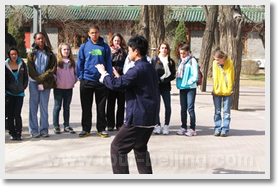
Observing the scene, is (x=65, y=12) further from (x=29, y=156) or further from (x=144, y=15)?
(x=29, y=156)

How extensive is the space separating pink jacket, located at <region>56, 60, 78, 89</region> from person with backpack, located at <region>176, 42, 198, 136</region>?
2088 mm

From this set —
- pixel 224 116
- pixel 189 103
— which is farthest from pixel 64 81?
pixel 224 116

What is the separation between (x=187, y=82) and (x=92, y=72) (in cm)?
188

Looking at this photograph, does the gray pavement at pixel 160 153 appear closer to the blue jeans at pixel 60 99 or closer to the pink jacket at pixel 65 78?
the blue jeans at pixel 60 99

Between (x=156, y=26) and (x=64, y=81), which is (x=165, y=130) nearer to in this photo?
(x=64, y=81)

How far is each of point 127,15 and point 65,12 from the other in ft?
21.5

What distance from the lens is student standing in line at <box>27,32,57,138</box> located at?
332 inches

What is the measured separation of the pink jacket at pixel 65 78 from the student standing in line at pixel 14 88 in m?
0.69

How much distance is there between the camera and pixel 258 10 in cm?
3859

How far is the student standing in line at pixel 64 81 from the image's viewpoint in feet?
29.2

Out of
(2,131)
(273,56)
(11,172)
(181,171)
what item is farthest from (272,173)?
(2,131)

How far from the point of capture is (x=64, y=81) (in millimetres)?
8898

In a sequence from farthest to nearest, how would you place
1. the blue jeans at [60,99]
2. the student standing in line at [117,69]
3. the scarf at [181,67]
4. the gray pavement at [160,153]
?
the student standing in line at [117,69] < the scarf at [181,67] < the blue jeans at [60,99] < the gray pavement at [160,153]

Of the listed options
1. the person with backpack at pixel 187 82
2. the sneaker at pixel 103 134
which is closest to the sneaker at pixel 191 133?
the person with backpack at pixel 187 82
